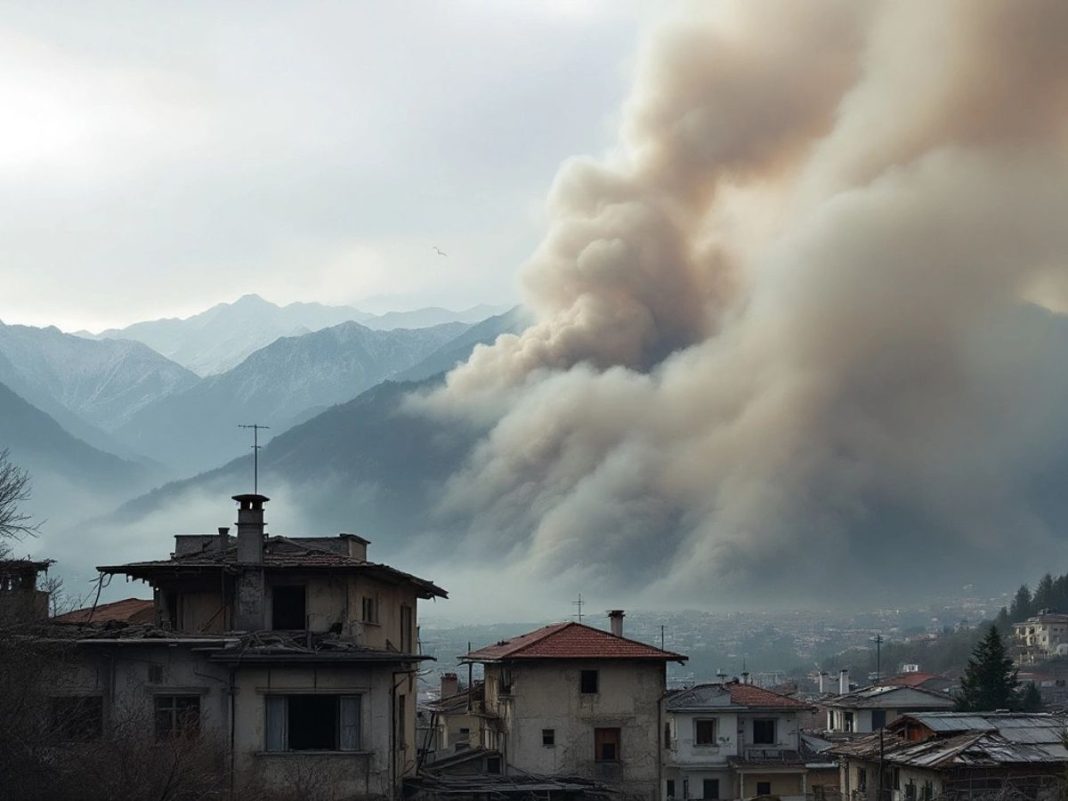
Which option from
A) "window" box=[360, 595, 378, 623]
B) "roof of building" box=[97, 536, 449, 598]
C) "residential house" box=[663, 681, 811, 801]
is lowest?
"residential house" box=[663, 681, 811, 801]

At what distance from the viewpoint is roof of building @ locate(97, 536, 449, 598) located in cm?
3322

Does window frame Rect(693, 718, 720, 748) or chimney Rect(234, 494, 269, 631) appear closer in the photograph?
chimney Rect(234, 494, 269, 631)

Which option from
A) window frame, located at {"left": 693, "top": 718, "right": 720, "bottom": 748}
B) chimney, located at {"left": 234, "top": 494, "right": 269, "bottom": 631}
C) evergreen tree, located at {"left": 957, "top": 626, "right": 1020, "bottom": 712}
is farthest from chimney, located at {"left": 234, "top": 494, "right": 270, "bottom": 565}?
evergreen tree, located at {"left": 957, "top": 626, "right": 1020, "bottom": 712}

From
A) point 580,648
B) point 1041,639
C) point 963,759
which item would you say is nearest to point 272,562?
point 580,648

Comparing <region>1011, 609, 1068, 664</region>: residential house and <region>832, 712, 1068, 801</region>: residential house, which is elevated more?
<region>1011, 609, 1068, 664</region>: residential house

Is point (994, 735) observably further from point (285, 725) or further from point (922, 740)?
point (285, 725)

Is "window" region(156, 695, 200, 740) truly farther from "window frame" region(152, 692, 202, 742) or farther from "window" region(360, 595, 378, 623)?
"window" region(360, 595, 378, 623)

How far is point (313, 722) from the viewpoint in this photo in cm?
3161

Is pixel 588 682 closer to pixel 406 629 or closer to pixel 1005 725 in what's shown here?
pixel 406 629

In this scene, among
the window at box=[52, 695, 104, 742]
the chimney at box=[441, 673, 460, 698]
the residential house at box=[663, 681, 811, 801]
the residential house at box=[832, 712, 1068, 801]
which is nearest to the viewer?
the window at box=[52, 695, 104, 742]

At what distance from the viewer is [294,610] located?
111 ft

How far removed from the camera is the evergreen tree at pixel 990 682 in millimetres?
79812

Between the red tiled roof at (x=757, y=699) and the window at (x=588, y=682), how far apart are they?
44.4ft

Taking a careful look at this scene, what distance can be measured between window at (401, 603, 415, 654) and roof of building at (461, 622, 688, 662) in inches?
→ 189
